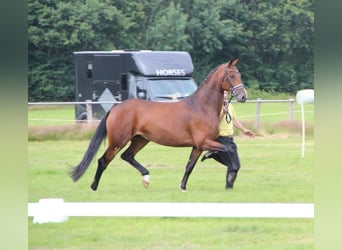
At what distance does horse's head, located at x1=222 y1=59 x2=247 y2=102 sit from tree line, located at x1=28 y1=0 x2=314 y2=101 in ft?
0.17

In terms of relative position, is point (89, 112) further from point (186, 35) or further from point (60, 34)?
point (186, 35)

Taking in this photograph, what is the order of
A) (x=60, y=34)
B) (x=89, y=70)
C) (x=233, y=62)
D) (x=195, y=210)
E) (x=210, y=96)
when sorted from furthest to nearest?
(x=89, y=70), (x=60, y=34), (x=210, y=96), (x=233, y=62), (x=195, y=210)

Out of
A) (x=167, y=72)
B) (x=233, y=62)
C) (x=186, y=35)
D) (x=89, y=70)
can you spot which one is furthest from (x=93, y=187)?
(x=89, y=70)

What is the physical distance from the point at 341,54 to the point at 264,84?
2647mm

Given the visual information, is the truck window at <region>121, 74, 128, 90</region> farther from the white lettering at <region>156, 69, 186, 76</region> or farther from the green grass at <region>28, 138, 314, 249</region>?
the green grass at <region>28, 138, 314, 249</region>

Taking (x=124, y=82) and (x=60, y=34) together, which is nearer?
(x=60, y=34)

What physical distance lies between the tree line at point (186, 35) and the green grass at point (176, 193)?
2.21ft

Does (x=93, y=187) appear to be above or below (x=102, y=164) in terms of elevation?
below

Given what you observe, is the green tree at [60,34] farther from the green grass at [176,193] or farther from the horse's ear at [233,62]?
the horse's ear at [233,62]

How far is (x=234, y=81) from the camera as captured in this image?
3604mm

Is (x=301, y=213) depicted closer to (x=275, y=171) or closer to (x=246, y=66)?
(x=246, y=66)

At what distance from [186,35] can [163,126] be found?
3.00 feet

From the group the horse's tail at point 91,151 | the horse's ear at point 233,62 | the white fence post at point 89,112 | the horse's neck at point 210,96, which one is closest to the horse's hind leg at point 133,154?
the horse's tail at point 91,151

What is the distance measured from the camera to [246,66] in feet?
11.6
